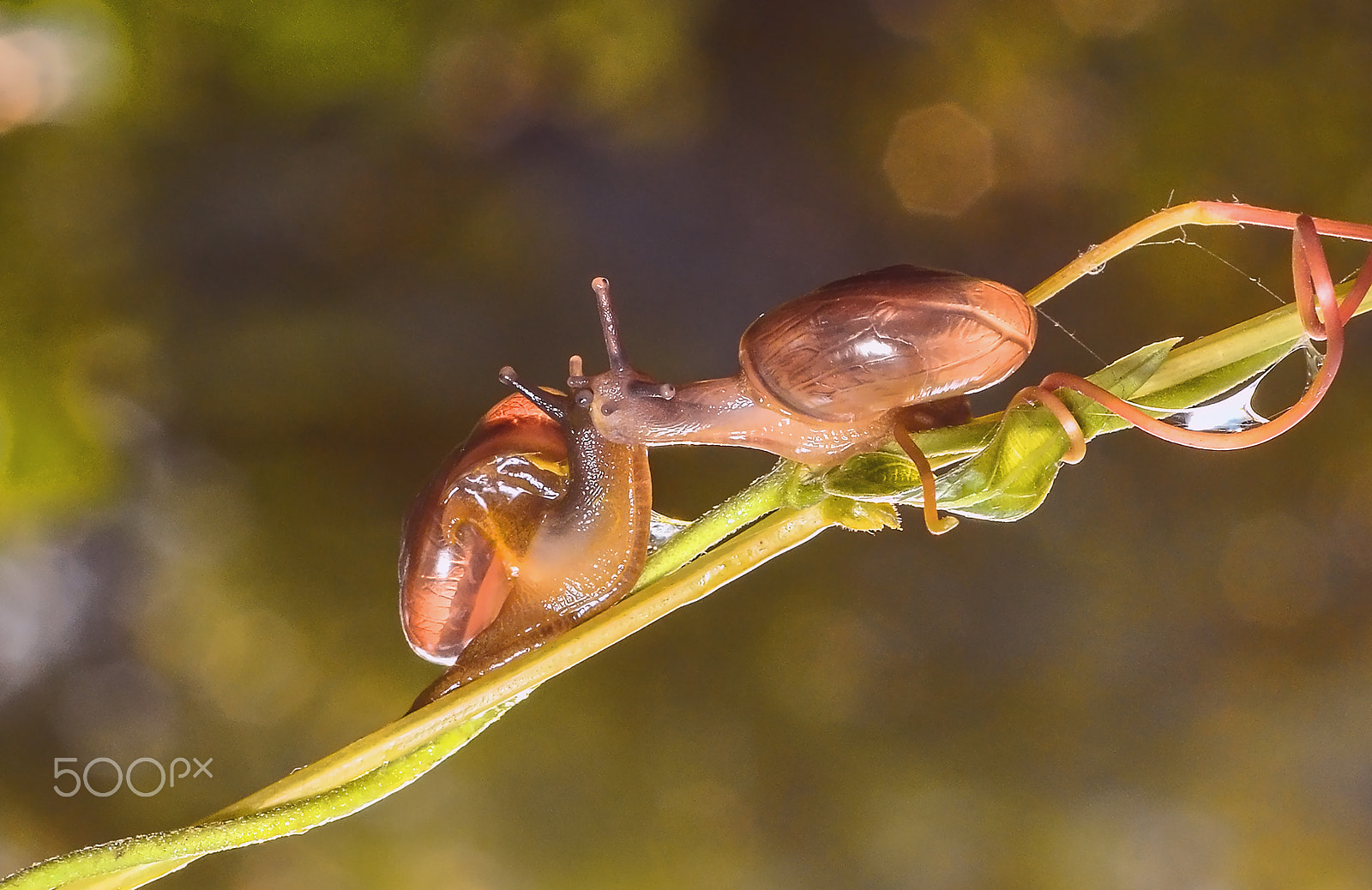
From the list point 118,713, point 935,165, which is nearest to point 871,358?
point 935,165

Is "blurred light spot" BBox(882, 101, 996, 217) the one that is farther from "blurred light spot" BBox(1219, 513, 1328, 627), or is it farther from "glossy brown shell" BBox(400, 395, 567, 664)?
"glossy brown shell" BBox(400, 395, 567, 664)

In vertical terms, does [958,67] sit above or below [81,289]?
above

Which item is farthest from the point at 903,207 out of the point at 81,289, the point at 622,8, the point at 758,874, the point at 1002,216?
the point at 81,289

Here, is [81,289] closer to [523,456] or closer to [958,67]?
[523,456]

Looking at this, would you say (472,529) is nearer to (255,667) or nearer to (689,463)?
(689,463)

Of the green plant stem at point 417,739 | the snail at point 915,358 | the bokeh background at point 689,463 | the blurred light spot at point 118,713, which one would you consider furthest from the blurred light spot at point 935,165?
the blurred light spot at point 118,713

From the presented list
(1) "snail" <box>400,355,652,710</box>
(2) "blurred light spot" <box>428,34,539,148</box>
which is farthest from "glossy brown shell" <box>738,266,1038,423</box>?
(2) "blurred light spot" <box>428,34,539,148</box>

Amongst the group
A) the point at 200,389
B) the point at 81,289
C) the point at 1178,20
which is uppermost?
the point at 1178,20
